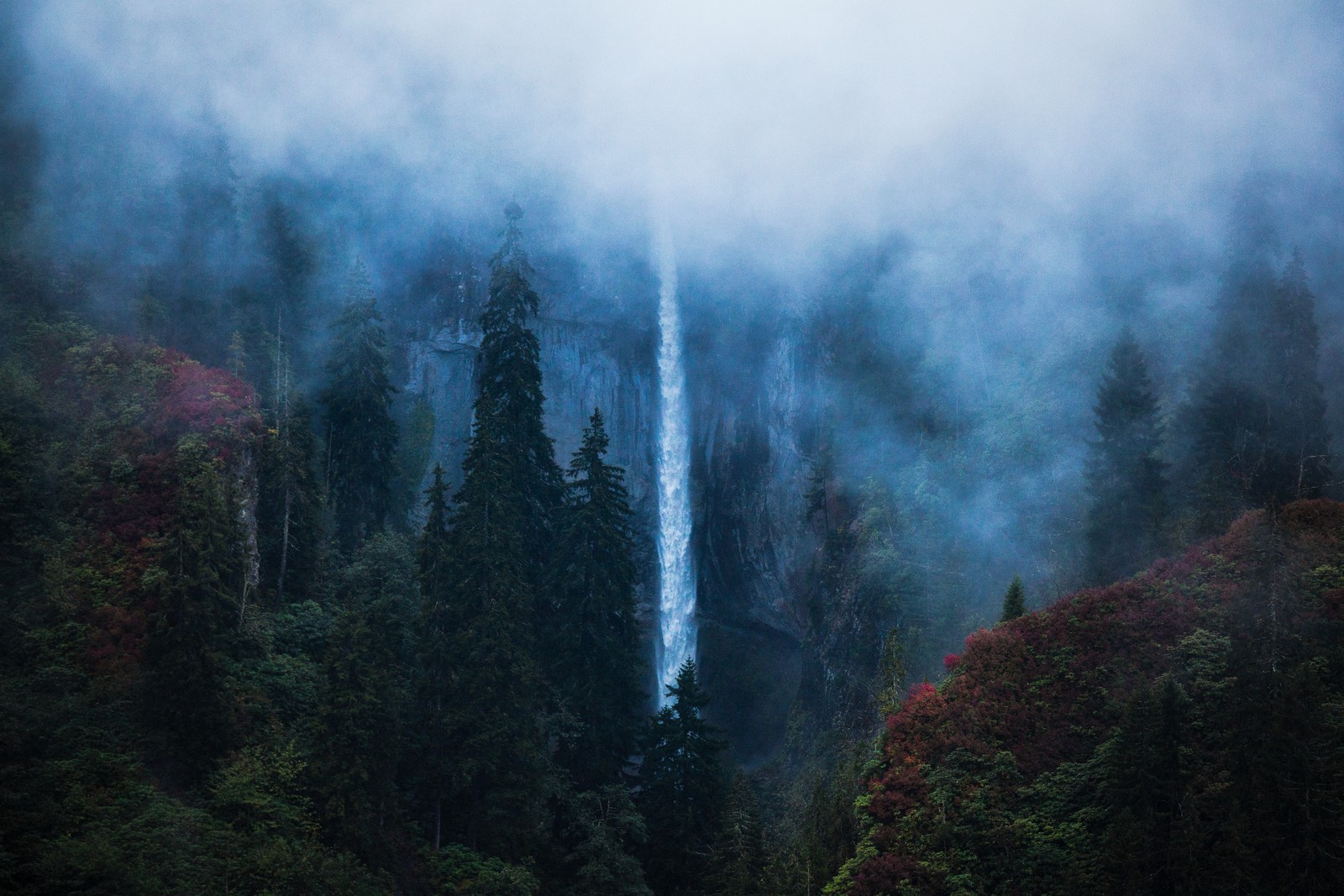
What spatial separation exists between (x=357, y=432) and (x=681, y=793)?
1844cm

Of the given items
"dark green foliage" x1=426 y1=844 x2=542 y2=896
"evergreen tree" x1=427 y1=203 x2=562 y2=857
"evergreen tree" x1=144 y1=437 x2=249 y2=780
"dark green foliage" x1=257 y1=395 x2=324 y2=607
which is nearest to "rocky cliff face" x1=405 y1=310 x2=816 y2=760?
"evergreen tree" x1=427 y1=203 x2=562 y2=857

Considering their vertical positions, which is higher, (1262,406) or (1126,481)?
(1262,406)

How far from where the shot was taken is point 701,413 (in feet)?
190

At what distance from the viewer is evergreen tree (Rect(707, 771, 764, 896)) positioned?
36.0 m

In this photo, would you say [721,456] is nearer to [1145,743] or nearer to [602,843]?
[602,843]

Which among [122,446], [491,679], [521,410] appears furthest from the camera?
[521,410]

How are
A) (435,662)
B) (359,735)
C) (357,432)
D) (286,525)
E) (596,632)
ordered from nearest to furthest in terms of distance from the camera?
(359,735)
(435,662)
(286,525)
(596,632)
(357,432)

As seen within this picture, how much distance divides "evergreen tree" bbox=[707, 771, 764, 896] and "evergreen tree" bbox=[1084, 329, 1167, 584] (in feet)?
43.7

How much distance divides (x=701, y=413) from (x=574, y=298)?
27.4 ft

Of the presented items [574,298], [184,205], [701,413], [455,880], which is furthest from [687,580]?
[184,205]

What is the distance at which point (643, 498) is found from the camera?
57.2 metres

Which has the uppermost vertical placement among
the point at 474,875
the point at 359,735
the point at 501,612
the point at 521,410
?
the point at 521,410

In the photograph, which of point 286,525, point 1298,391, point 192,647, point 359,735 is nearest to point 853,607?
point 1298,391

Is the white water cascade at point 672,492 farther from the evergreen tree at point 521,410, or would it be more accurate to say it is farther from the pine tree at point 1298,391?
the pine tree at point 1298,391
